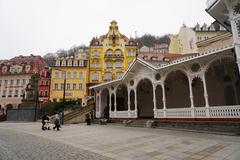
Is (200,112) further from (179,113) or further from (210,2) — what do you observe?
(210,2)

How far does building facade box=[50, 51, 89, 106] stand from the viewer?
147ft

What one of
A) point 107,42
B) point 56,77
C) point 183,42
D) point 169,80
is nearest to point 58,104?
point 56,77

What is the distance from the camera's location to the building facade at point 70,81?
44938 millimetres

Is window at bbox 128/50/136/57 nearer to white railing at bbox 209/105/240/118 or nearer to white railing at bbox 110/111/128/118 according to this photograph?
white railing at bbox 110/111/128/118

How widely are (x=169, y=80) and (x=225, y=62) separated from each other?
588 centimetres

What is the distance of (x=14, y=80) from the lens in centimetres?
5428

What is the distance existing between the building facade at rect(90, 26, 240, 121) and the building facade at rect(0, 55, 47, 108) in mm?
39244

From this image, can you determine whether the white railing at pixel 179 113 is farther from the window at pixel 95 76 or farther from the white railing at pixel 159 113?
the window at pixel 95 76

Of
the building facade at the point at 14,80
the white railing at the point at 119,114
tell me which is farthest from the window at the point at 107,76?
the white railing at the point at 119,114

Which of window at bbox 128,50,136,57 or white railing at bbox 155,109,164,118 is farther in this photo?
window at bbox 128,50,136,57

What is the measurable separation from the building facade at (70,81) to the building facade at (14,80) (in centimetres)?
1231

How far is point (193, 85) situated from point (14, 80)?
175 ft

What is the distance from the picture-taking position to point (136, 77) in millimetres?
19828

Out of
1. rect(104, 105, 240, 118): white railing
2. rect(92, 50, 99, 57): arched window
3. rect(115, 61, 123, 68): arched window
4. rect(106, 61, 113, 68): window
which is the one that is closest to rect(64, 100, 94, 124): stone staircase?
rect(104, 105, 240, 118): white railing
